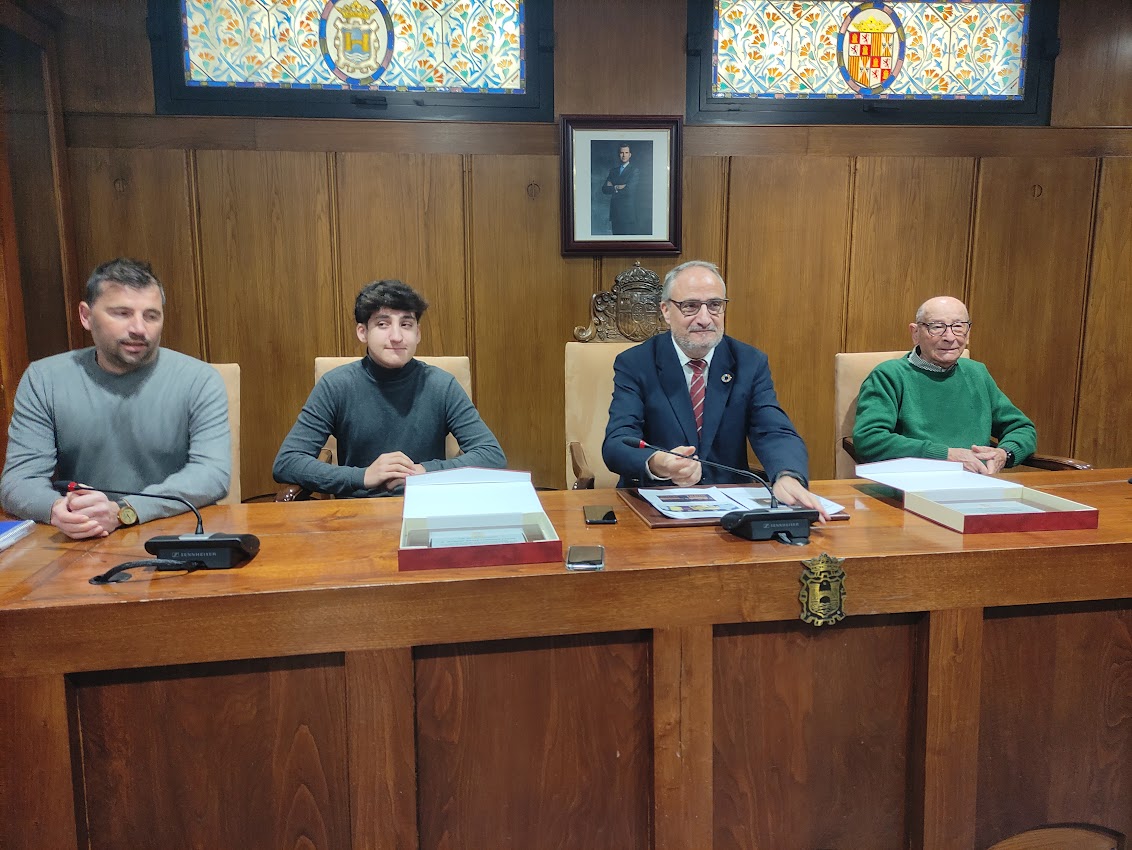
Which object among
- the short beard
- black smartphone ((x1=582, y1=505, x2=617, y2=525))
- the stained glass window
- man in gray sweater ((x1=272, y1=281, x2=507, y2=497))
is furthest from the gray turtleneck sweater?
the stained glass window

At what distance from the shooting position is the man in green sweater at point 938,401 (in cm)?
248

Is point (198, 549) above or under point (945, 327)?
under

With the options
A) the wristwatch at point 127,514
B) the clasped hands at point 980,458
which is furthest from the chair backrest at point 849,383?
the wristwatch at point 127,514

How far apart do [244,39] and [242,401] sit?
1486 mm

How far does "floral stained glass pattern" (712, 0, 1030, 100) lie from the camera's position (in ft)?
10.6

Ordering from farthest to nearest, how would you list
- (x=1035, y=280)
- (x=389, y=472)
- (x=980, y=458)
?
1. (x=1035, y=280)
2. (x=980, y=458)
3. (x=389, y=472)

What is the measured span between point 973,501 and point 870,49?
2615mm

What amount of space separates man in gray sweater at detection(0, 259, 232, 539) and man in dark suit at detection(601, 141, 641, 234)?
1908 millimetres

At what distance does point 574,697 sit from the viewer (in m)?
1.18

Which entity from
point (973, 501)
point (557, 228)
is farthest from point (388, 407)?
point (973, 501)

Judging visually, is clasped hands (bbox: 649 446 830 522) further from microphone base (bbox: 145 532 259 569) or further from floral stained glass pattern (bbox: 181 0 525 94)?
floral stained glass pattern (bbox: 181 0 525 94)

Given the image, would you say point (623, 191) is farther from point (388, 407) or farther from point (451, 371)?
point (388, 407)

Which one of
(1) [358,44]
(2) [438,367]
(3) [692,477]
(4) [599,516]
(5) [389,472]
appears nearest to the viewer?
(4) [599,516]

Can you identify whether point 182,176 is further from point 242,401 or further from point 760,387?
point 760,387
